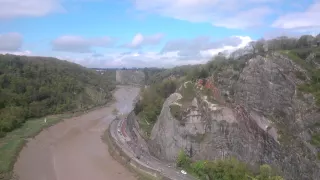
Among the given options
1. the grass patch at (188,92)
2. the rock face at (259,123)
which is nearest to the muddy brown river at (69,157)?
the rock face at (259,123)

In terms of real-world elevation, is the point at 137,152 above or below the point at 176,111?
below

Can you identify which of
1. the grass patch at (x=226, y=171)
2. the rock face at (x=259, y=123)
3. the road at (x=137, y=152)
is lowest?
the road at (x=137, y=152)

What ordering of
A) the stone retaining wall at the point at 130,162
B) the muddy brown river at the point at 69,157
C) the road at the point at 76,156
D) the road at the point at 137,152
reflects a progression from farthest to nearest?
the muddy brown river at the point at 69,157 → the road at the point at 76,156 → the stone retaining wall at the point at 130,162 → the road at the point at 137,152

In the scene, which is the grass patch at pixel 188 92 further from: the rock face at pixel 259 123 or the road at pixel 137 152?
the road at pixel 137 152

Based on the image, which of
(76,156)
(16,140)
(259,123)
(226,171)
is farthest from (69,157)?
(259,123)

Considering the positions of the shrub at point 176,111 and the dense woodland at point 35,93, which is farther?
the dense woodland at point 35,93

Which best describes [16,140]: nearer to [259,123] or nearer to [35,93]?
[35,93]

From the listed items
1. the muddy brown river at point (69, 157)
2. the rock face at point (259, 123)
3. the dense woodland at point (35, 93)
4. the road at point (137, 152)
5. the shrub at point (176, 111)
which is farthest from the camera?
the dense woodland at point (35, 93)
